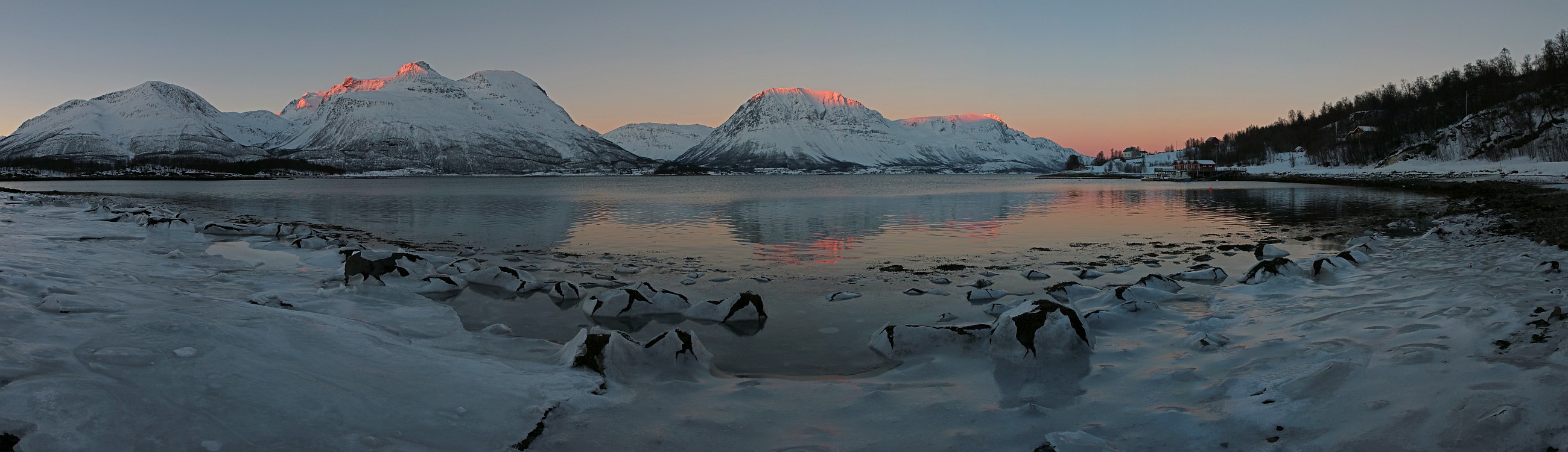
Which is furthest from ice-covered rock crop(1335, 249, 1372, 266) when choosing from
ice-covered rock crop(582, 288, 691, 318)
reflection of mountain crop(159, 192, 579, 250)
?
reflection of mountain crop(159, 192, 579, 250)

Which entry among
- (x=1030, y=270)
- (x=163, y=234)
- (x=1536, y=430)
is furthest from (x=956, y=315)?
(x=163, y=234)

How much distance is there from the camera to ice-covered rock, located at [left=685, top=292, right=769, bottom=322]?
38.7 feet

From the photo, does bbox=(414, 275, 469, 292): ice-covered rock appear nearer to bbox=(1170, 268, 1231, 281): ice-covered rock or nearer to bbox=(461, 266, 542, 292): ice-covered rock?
bbox=(461, 266, 542, 292): ice-covered rock

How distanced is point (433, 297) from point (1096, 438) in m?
11.7

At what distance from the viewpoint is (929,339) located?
9.60m

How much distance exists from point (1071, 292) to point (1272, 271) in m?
3.92

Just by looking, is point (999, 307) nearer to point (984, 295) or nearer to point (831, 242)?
point (984, 295)

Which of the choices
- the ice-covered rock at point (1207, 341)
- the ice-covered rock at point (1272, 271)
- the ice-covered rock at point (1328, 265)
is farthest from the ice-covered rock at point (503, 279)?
the ice-covered rock at point (1328, 265)

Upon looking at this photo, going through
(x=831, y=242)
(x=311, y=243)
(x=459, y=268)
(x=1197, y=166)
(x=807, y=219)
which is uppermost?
(x=1197, y=166)

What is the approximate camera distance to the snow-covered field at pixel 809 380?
17.6 ft

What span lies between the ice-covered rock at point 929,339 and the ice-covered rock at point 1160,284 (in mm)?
5451

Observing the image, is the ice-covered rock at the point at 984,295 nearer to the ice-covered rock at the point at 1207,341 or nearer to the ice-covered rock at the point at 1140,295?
the ice-covered rock at the point at 1140,295

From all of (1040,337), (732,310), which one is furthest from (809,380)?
(732,310)

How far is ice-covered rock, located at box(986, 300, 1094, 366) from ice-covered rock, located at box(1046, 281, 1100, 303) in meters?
3.79
